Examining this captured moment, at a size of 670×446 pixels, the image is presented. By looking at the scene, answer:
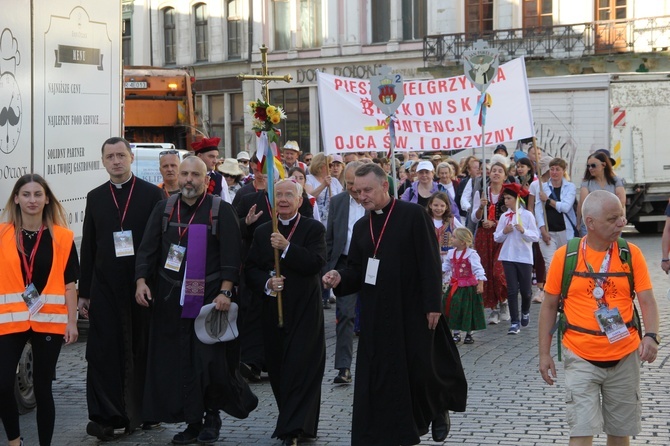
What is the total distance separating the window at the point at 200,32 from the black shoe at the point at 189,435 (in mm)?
41776

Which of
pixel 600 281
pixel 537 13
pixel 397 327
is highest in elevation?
pixel 537 13

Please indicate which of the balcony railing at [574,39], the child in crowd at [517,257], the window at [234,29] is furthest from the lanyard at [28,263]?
the window at [234,29]

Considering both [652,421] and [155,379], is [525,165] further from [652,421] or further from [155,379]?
[155,379]

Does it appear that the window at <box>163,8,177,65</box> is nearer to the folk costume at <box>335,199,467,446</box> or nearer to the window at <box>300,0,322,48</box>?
the window at <box>300,0,322,48</box>

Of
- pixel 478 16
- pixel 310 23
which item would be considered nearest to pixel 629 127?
pixel 478 16

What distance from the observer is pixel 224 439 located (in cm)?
799

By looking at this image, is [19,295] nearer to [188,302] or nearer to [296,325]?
[188,302]

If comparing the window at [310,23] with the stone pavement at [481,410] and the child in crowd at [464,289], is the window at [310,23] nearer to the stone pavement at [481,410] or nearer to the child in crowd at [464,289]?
the child in crowd at [464,289]

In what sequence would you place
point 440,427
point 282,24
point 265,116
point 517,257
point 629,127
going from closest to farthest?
1. point 440,427
2. point 265,116
3. point 517,257
4. point 629,127
5. point 282,24

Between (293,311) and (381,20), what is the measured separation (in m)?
35.9

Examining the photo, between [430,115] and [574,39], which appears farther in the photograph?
[574,39]

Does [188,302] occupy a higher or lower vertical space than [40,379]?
higher

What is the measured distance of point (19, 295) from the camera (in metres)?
7.16

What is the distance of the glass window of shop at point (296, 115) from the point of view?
44812mm
